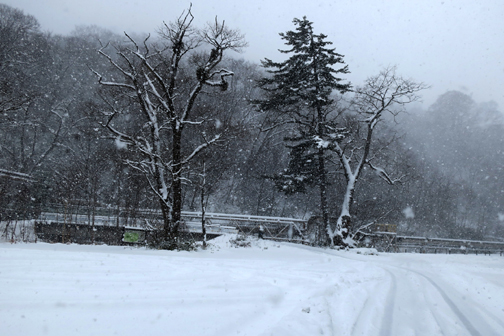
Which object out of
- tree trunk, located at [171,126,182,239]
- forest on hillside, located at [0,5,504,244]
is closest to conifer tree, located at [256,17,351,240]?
forest on hillside, located at [0,5,504,244]

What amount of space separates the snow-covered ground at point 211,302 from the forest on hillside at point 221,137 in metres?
6.15

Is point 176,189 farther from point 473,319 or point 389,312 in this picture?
point 473,319

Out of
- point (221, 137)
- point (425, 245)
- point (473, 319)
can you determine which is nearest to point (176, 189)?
point (221, 137)

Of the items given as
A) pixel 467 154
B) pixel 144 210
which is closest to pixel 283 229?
pixel 144 210

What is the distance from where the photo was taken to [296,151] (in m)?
20.4

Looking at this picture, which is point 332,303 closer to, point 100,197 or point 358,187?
point 100,197

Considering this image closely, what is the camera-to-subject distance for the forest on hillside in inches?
533

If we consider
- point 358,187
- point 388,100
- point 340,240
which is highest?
point 388,100

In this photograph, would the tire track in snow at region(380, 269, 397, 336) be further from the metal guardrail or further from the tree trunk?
the metal guardrail

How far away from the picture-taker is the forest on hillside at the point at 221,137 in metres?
13.5

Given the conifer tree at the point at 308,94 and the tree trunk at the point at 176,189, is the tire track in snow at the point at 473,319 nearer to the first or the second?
the tree trunk at the point at 176,189

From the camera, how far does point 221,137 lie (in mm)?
17094

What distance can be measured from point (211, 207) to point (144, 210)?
14.2 meters

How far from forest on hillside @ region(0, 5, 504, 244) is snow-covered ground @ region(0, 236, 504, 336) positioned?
6.15 m
